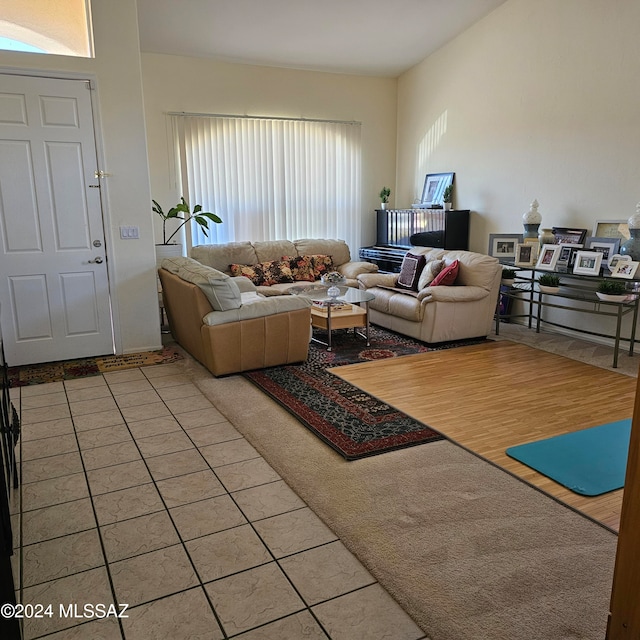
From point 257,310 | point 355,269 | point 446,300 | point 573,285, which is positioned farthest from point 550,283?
point 257,310

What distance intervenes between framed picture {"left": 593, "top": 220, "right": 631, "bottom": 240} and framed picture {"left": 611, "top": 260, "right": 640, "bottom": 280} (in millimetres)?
313

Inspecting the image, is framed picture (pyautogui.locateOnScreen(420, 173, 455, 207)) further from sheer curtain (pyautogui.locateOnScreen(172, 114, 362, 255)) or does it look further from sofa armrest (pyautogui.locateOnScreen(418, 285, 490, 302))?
sofa armrest (pyautogui.locateOnScreen(418, 285, 490, 302))

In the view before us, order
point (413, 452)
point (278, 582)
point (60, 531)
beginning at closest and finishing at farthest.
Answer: point (278, 582) < point (60, 531) < point (413, 452)

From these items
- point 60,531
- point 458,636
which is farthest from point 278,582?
point 60,531

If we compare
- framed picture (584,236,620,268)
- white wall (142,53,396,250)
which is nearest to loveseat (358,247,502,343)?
framed picture (584,236,620,268)

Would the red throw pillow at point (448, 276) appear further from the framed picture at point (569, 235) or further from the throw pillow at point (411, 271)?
the framed picture at point (569, 235)

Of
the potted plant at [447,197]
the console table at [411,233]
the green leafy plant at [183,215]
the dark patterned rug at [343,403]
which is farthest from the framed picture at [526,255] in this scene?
the green leafy plant at [183,215]

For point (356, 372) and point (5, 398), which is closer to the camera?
point (5, 398)

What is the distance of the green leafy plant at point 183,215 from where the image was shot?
6.13 m

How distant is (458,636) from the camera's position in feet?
5.77

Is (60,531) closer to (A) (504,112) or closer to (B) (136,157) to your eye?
(B) (136,157)

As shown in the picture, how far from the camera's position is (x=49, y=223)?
14.8ft

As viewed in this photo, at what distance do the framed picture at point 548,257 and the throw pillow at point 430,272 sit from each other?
37.1 inches

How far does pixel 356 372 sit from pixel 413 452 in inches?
57.7
